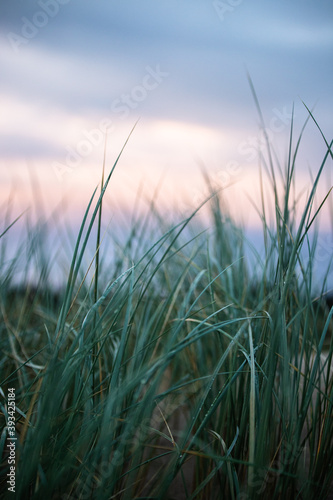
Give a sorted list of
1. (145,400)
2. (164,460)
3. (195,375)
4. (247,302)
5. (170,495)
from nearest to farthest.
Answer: (145,400)
(170,495)
(164,460)
(195,375)
(247,302)

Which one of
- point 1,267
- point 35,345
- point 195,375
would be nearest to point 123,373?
point 195,375

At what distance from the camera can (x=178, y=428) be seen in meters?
1.37

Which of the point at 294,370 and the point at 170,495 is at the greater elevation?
the point at 294,370

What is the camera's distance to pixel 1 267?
4.89ft

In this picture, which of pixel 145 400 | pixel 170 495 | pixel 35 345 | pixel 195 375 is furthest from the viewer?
pixel 35 345

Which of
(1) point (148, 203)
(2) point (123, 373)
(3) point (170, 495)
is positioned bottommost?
(3) point (170, 495)

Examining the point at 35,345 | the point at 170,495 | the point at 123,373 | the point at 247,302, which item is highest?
the point at 247,302

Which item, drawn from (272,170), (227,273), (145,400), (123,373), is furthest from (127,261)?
(145,400)

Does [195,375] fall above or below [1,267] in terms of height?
below

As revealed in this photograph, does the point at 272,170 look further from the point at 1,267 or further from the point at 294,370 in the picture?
the point at 1,267

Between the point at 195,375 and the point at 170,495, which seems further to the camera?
the point at 195,375

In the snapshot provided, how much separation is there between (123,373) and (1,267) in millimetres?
664

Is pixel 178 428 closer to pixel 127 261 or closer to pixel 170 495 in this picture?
pixel 170 495

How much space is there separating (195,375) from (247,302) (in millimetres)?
290
